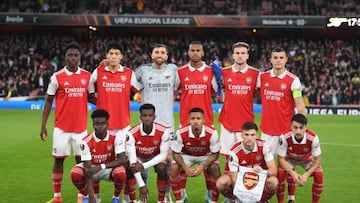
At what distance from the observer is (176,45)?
32.8 m

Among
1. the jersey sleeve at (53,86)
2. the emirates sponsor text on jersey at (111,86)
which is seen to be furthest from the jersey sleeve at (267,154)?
the jersey sleeve at (53,86)

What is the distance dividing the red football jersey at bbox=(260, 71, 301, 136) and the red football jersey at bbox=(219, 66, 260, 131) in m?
0.19

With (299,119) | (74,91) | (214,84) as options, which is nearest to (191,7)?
(214,84)

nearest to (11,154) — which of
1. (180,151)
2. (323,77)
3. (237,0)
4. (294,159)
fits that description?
(180,151)

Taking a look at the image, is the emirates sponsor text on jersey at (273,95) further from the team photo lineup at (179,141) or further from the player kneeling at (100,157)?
the player kneeling at (100,157)

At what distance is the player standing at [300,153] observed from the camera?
7.17 meters

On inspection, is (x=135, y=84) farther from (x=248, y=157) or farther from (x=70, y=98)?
(x=248, y=157)

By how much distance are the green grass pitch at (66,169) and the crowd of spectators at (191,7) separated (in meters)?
14.5

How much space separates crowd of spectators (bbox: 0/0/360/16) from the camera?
31.9 meters

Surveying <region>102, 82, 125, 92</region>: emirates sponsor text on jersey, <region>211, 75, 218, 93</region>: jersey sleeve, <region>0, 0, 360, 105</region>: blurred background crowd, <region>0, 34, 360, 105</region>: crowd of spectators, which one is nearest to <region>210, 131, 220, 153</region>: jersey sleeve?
<region>211, 75, 218, 93</region>: jersey sleeve

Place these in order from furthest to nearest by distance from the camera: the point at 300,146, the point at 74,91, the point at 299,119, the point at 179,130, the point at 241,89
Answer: the point at 241,89
the point at 74,91
the point at 179,130
the point at 300,146
the point at 299,119

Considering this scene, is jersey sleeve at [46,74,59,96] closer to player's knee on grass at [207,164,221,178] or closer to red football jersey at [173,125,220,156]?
red football jersey at [173,125,220,156]

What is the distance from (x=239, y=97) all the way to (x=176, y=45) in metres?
25.1

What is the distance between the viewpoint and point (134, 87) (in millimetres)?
8008
